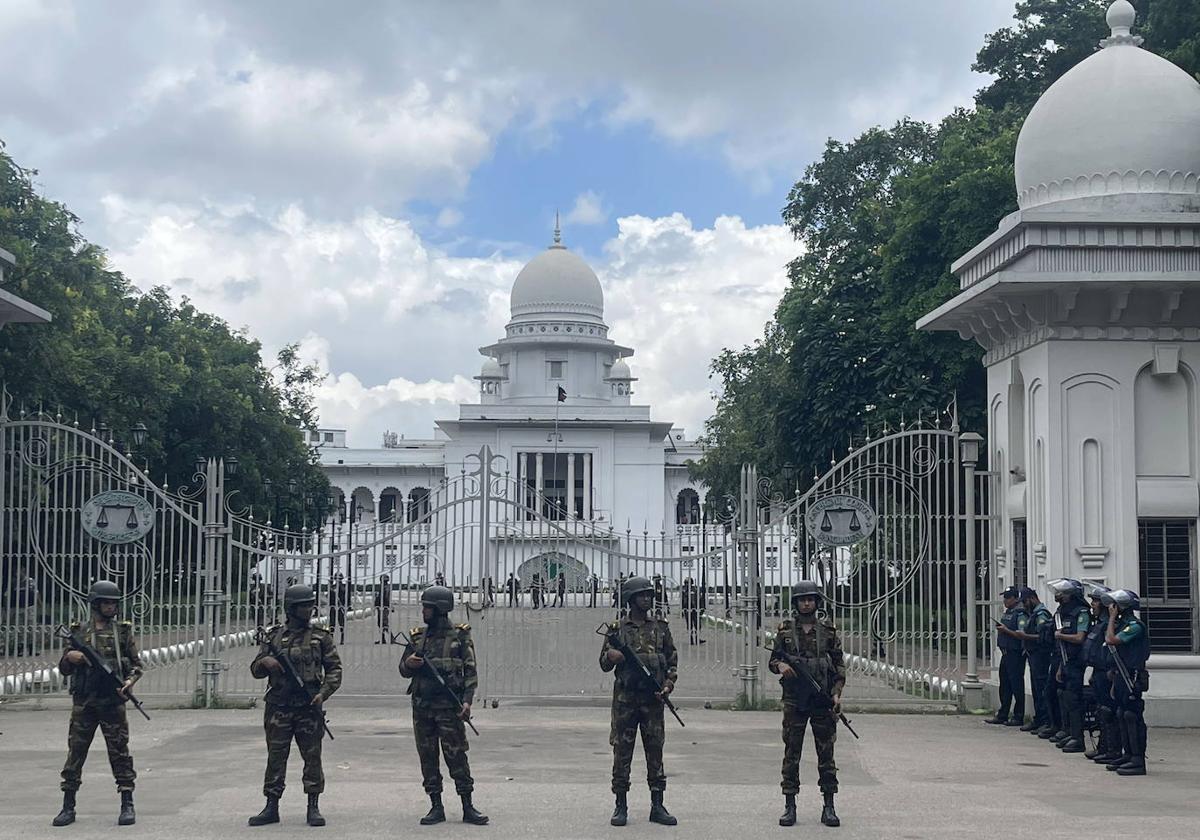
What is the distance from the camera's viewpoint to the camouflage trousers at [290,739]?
860cm

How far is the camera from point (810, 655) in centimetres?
893

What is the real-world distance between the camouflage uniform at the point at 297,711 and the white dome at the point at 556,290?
56640 millimetres

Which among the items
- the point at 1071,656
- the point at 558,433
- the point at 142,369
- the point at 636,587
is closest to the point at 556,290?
the point at 558,433

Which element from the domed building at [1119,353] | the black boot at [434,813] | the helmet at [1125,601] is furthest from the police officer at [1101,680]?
the black boot at [434,813]

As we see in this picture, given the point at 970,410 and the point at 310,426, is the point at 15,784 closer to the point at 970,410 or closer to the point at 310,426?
the point at 970,410

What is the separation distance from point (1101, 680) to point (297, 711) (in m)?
6.33

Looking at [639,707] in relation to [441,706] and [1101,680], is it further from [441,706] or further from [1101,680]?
[1101,680]

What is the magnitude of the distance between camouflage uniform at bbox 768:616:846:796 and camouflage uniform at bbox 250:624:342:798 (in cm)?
287

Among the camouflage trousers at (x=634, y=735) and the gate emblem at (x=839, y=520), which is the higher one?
the gate emblem at (x=839, y=520)

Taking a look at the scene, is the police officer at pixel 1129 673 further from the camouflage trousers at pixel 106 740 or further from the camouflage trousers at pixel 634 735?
the camouflage trousers at pixel 106 740

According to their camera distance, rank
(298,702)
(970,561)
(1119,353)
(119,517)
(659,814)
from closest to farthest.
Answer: (298,702)
(659,814)
(1119,353)
(970,561)
(119,517)

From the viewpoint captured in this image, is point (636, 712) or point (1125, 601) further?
point (1125, 601)

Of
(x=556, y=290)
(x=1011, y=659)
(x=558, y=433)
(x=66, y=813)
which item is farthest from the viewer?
(x=556, y=290)

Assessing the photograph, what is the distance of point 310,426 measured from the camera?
4500cm
